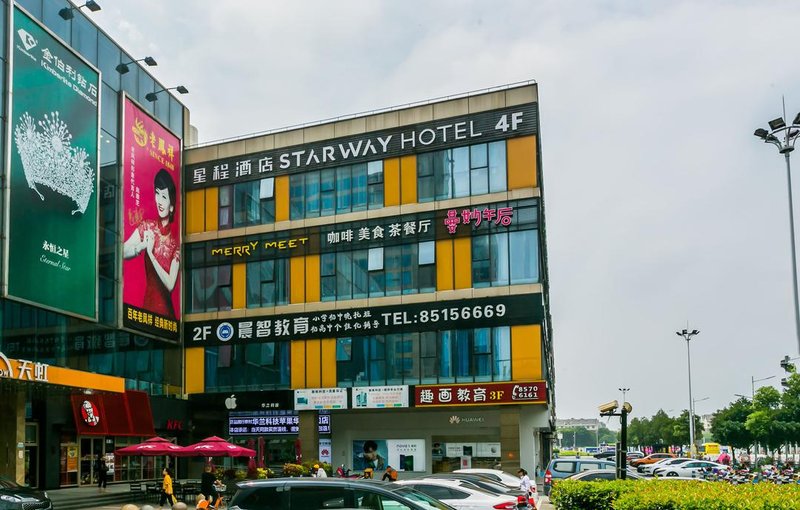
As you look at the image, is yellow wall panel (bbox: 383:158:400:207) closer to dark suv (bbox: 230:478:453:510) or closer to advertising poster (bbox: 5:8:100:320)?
advertising poster (bbox: 5:8:100:320)

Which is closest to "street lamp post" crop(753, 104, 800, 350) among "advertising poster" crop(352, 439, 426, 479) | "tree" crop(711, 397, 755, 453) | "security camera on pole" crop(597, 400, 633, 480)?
"security camera on pole" crop(597, 400, 633, 480)

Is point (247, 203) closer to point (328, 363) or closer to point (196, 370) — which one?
point (196, 370)

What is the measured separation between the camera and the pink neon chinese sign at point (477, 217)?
40.7m

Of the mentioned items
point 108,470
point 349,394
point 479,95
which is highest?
point 479,95

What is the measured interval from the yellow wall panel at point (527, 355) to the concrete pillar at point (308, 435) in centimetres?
1028

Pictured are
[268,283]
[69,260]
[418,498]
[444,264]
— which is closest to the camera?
[418,498]

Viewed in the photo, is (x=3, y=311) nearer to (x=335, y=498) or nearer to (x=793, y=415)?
(x=335, y=498)

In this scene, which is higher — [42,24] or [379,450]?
[42,24]

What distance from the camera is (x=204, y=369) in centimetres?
4631

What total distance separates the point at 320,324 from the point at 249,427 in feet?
Result: 21.0

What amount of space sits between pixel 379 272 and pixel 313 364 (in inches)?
221

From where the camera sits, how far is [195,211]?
47.8 meters

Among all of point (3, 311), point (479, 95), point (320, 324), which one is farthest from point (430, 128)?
point (3, 311)

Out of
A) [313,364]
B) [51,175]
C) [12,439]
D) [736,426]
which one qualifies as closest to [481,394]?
[313,364]
